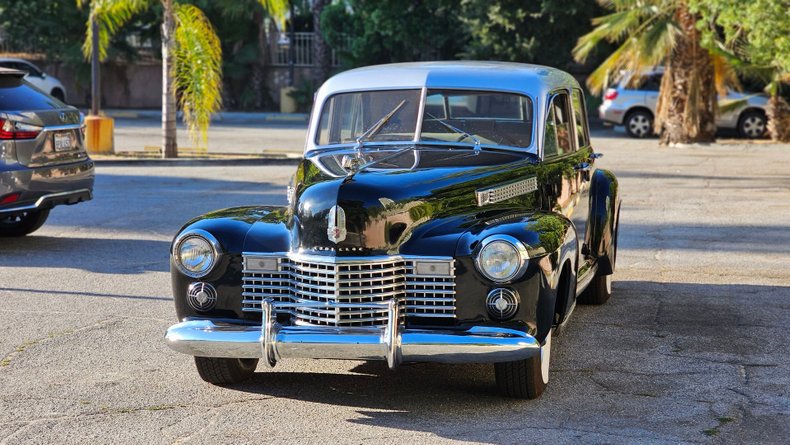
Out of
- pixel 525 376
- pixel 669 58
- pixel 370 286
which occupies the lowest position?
pixel 525 376

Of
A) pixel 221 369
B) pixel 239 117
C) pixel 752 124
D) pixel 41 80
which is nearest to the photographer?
pixel 221 369

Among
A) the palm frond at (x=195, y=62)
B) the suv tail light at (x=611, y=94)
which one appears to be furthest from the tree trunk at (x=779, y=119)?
the palm frond at (x=195, y=62)

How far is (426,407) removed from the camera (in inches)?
235

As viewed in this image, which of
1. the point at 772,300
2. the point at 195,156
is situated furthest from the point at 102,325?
the point at 195,156

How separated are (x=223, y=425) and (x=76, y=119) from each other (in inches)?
265

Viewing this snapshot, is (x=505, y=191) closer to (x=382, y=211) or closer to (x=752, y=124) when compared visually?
(x=382, y=211)

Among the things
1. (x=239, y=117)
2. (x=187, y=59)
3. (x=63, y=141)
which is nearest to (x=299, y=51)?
(x=239, y=117)

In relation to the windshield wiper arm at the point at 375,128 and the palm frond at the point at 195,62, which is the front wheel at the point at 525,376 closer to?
the windshield wiper arm at the point at 375,128

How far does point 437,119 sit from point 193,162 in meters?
13.8

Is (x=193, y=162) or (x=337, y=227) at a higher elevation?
(x=337, y=227)

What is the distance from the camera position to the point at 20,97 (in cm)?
1116

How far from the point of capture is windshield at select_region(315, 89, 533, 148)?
717 cm

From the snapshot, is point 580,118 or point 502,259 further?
point 580,118

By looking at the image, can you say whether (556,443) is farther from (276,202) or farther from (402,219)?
(276,202)
